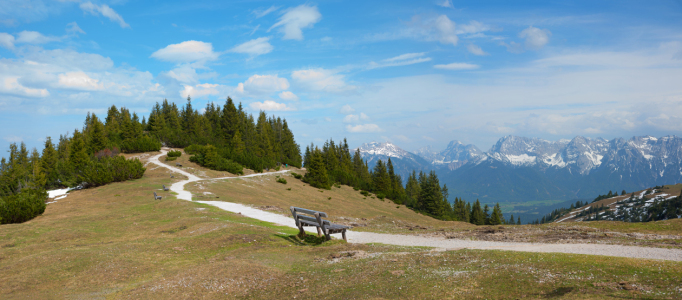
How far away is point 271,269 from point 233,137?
3454 inches

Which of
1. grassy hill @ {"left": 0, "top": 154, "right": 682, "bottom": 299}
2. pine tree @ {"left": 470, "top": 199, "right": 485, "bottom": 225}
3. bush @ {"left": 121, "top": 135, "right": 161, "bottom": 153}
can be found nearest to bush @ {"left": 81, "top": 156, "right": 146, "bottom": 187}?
grassy hill @ {"left": 0, "top": 154, "right": 682, "bottom": 299}

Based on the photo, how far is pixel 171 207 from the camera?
1031 inches

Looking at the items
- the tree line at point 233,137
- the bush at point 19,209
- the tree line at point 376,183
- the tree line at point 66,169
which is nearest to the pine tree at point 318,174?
the tree line at point 376,183

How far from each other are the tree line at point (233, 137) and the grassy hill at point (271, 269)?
54593 millimetres

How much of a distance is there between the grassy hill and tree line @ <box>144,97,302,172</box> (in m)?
54.6

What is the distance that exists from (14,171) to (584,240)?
318ft

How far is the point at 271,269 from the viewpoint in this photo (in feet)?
36.1

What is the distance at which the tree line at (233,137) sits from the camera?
268ft

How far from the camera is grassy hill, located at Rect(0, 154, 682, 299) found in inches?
287

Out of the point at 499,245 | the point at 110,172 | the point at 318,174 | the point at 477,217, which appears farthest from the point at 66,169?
the point at 477,217

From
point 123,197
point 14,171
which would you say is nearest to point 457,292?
point 123,197

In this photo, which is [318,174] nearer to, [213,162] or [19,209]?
[213,162]

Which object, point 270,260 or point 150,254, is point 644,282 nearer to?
point 270,260

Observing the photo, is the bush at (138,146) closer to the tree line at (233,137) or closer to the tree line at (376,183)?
the tree line at (233,137)
